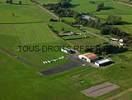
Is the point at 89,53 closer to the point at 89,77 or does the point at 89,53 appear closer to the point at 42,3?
the point at 89,77

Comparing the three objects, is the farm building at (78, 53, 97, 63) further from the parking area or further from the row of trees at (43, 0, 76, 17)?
the row of trees at (43, 0, 76, 17)

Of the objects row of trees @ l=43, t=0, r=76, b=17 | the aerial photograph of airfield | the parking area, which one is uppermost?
row of trees @ l=43, t=0, r=76, b=17

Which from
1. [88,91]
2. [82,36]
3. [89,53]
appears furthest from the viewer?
[82,36]

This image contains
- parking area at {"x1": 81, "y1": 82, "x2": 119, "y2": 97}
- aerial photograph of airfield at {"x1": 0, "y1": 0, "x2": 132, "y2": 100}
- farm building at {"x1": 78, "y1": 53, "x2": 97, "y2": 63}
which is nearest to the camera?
parking area at {"x1": 81, "y1": 82, "x2": 119, "y2": 97}

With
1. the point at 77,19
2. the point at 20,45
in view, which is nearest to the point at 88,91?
Answer: the point at 20,45

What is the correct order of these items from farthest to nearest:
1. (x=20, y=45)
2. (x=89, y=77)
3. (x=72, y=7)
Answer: (x=72, y=7), (x=20, y=45), (x=89, y=77)

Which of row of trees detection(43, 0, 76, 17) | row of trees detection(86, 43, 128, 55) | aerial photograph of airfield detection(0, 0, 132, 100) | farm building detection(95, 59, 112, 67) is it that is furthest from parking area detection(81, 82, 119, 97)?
row of trees detection(43, 0, 76, 17)

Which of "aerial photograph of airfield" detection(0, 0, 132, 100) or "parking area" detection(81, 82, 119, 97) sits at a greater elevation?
"aerial photograph of airfield" detection(0, 0, 132, 100)

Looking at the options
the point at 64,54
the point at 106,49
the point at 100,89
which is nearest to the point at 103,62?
the point at 106,49

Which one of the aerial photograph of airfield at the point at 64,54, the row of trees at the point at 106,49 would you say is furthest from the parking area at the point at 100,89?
the row of trees at the point at 106,49
